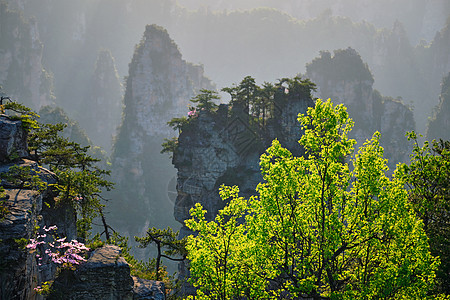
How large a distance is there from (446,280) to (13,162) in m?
15.7

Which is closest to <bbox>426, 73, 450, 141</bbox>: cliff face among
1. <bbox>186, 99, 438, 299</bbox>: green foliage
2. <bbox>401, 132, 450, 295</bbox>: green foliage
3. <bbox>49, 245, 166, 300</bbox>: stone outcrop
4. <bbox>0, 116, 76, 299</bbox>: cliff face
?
<bbox>401, 132, 450, 295</bbox>: green foliage

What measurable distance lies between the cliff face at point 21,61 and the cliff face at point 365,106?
7442 cm

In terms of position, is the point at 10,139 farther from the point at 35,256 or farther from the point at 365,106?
the point at 365,106

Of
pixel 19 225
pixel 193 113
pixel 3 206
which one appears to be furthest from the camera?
pixel 193 113

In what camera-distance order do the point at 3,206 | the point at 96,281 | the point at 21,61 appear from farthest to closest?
the point at 21,61, the point at 96,281, the point at 3,206

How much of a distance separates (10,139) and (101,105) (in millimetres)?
97369

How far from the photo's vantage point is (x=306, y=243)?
1104cm

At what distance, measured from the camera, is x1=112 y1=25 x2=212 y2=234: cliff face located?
233 feet

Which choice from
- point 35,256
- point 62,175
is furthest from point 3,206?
point 62,175

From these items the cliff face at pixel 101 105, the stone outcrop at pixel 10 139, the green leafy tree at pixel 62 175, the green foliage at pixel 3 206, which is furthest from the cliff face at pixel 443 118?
the cliff face at pixel 101 105

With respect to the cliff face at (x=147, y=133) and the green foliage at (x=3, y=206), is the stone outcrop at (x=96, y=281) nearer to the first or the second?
the green foliage at (x=3, y=206)

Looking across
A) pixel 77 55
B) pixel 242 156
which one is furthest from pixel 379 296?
pixel 77 55

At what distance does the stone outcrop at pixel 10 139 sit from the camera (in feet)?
37.2

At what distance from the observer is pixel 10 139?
11.5 meters
